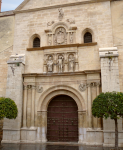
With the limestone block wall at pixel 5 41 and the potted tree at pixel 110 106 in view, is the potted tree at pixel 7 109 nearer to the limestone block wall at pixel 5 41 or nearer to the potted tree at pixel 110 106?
the limestone block wall at pixel 5 41

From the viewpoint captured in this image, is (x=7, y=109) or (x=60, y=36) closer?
(x=7, y=109)

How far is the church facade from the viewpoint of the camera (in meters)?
12.1

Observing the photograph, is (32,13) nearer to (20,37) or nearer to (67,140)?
(20,37)

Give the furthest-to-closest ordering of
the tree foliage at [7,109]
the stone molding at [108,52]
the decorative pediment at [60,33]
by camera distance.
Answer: the decorative pediment at [60,33] < the stone molding at [108,52] < the tree foliage at [7,109]

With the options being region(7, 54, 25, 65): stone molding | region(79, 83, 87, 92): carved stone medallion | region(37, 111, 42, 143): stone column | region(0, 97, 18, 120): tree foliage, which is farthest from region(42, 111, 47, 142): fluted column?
region(7, 54, 25, 65): stone molding

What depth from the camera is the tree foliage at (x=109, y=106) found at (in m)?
9.55

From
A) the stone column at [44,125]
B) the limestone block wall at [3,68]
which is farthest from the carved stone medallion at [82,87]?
the limestone block wall at [3,68]

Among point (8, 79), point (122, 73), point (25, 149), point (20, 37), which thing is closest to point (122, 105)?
point (122, 73)

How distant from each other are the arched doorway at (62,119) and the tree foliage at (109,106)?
3.04 m

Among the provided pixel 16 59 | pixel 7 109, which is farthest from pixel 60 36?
pixel 7 109

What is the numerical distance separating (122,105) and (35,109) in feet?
19.1

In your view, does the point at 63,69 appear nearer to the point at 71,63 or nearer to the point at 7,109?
the point at 71,63

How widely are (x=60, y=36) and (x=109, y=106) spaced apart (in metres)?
6.30

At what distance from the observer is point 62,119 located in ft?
42.1
